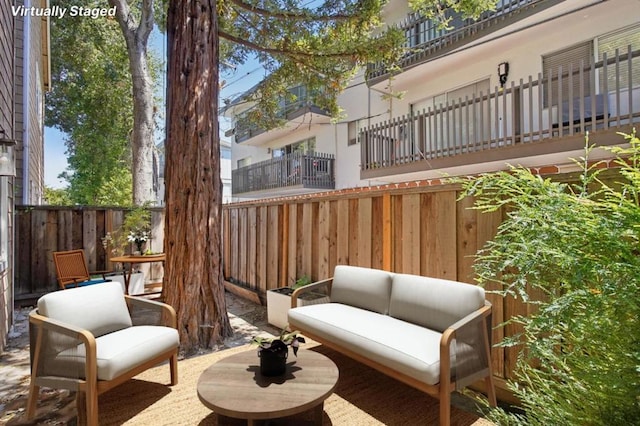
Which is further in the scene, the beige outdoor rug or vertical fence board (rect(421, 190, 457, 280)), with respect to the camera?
vertical fence board (rect(421, 190, 457, 280))

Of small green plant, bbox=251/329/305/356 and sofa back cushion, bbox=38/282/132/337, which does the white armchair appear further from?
small green plant, bbox=251/329/305/356

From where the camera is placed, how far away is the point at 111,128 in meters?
15.5

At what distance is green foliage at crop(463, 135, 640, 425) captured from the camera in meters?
0.96

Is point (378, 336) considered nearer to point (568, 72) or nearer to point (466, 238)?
point (466, 238)

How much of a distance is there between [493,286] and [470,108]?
5393 mm

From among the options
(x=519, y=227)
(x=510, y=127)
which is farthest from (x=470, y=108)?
(x=519, y=227)

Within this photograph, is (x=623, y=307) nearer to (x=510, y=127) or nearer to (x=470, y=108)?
(x=510, y=127)

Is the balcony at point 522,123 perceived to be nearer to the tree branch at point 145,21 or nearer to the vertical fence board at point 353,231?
the vertical fence board at point 353,231

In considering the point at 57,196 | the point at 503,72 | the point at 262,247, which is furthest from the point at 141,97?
the point at 57,196

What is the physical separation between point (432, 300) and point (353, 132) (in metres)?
8.47

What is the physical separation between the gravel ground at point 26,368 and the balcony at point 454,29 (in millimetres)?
4706

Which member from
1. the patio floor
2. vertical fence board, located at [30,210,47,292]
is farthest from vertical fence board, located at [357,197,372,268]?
vertical fence board, located at [30,210,47,292]

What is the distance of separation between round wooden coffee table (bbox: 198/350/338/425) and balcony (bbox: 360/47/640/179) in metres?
5.38

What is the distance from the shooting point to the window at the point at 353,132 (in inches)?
421
